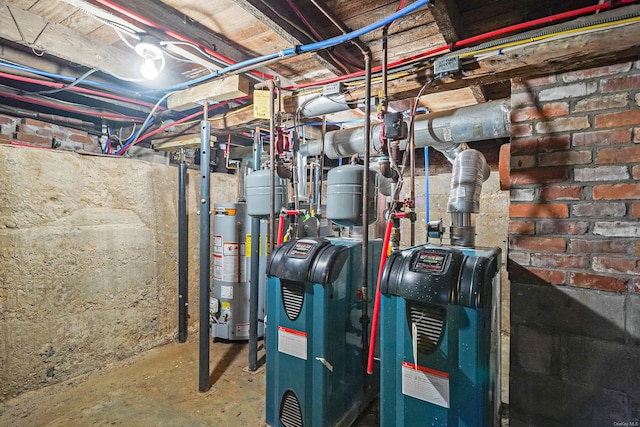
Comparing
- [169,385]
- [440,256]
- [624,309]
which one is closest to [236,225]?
[169,385]

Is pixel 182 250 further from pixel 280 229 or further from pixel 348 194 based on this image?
pixel 348 194

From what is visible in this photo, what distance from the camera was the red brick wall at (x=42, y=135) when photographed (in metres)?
2.46

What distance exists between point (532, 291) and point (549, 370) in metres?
0.33

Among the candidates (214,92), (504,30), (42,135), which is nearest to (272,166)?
(214,92)

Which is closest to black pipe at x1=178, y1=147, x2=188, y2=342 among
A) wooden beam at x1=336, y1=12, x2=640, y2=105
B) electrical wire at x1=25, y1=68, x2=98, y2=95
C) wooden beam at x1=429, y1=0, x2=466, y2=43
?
electrical wire at x1=25, y1=68, x2=98, y2=95

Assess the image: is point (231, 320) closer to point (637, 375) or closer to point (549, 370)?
point (549, 370)

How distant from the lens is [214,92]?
2188 millimetres

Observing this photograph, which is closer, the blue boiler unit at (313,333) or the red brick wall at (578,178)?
the red brick wall at (578,178)

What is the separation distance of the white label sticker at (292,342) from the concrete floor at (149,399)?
0.69 m

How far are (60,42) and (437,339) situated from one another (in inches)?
96.9

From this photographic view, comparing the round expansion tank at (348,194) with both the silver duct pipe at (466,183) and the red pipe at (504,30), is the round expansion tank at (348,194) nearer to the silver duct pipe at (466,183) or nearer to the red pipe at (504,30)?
the silver duct pipe at (466,183)

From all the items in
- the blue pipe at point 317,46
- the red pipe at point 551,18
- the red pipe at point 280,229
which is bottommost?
the red pipe at point 280,229

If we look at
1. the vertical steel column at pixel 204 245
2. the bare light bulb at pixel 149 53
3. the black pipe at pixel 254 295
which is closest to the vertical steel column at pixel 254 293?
the black pipe at pixel 254 295

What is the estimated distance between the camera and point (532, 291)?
1389 mm
